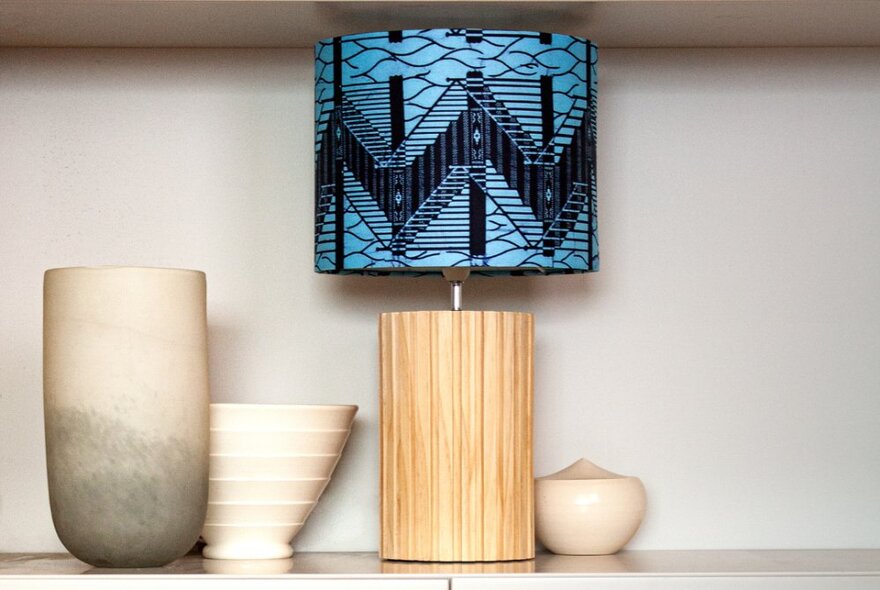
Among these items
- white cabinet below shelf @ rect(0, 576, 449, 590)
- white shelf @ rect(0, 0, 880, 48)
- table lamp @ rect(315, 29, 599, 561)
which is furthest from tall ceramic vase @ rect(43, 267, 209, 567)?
white shelf @ rect(0, 0, 880, 48)

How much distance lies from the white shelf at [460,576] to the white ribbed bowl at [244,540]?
1.3 inches

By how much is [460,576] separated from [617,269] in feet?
1.98

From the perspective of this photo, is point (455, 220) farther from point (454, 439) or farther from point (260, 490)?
point (260, 490)

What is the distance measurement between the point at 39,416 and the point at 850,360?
4.04 feet

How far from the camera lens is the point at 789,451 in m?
1.81

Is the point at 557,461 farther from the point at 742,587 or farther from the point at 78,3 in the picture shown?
the point at 78,3

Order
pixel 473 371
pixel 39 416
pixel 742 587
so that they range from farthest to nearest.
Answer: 1. pixel 39 416
2. pixel 473 371
3. pixel 742 587

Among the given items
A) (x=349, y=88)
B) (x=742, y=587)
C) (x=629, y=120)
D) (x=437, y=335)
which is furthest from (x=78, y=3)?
(x=742, y=587)

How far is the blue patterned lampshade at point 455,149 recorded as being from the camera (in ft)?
4.96

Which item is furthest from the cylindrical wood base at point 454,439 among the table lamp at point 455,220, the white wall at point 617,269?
the white wall at point 617,269

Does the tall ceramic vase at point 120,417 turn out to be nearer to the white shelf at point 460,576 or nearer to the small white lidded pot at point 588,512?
the white shelf at point 460,576

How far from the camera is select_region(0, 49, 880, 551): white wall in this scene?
180 cm

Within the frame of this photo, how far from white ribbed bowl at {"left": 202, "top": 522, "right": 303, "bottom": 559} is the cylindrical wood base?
16cm

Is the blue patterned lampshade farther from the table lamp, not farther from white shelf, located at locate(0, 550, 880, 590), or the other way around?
white shelf, located at locate(0, 550, 880, 590)
